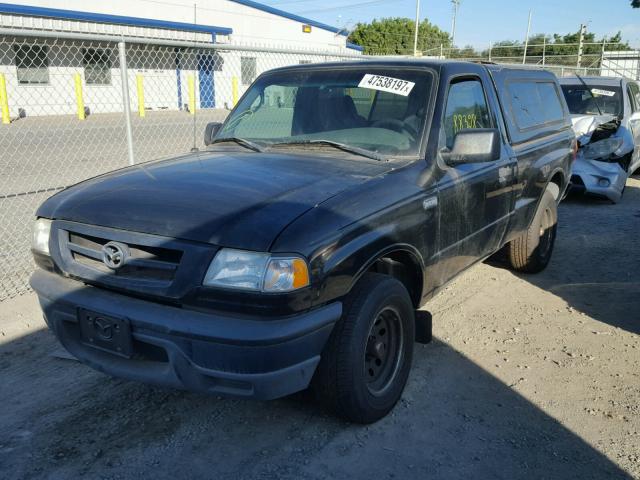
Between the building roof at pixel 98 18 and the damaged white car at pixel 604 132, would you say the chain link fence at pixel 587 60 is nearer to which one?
the damaged white car at pixel 604 132

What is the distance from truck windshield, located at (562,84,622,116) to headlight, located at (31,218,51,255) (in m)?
9.36

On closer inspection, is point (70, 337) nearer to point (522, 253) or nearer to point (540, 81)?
point (522, 253)

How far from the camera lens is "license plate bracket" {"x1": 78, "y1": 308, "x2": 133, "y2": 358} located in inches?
105

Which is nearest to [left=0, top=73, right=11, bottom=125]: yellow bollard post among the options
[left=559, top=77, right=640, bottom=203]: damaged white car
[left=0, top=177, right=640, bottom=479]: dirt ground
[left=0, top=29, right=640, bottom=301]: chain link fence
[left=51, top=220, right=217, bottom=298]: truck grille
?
[left=0, top=29, right=640, bottom=301]: chain link fence

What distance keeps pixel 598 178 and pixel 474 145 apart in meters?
6.31

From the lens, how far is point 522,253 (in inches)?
218

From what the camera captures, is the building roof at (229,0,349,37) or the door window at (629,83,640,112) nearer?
the door window at (629,83,640,112)

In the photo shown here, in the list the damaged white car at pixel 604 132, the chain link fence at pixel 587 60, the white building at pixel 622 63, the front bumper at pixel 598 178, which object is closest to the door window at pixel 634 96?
the damaged white car at pixel 604 132

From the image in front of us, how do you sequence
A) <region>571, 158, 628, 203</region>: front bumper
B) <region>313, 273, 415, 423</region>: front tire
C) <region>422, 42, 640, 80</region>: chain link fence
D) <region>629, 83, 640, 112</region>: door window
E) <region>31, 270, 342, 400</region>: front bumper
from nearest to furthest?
<region>31, 270, 342, 400</region>: front bumper
<region>313, 273, 415, 423</region>: front tire
<region>571, 158, 628, 203</region>: front bumper
<region>629, 83, 640, 112</region>: door window
<region>422, 42, 640, 80</region>: chain link fence

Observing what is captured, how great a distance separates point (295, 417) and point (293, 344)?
0.89 m

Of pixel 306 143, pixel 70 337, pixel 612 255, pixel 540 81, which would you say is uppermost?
pixel 540 81

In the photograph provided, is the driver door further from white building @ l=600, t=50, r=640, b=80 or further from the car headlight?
white building @ l=600, t=50, r=640, b=80

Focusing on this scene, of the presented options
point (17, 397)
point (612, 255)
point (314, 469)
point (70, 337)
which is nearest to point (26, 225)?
point (17, 397)

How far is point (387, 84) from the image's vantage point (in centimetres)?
389
